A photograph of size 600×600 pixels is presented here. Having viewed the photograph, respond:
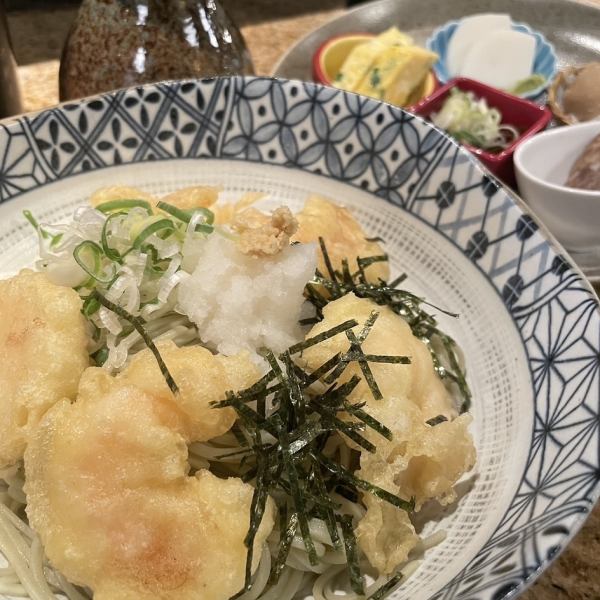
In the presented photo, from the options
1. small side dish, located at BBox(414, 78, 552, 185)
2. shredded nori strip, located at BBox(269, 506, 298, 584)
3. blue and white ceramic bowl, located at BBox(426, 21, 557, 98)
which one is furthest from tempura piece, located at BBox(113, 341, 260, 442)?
blue and white ceramic bowl, located at BBox(426, 21, 557, 98)

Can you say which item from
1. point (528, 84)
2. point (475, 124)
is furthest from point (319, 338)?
point (528, 84)

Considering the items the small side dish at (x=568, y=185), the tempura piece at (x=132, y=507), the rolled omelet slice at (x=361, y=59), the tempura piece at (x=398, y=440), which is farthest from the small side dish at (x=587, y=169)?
the tempura piece at (x=132, y=507)

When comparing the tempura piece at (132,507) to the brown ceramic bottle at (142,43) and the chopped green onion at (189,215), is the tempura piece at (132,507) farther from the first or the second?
the brown ceramic bottle at (142,43)

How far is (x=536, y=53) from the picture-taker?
3904 mm

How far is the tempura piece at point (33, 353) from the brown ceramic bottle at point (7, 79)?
155 centimetres

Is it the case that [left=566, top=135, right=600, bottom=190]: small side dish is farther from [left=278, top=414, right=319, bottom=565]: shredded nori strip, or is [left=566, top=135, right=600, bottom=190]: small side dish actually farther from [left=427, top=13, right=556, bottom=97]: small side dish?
[left=278, top=414, right=319, bottom=565]: shredded nori strip

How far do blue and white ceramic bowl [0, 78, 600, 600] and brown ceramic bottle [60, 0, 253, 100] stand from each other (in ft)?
0.95

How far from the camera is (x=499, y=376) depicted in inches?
68.9

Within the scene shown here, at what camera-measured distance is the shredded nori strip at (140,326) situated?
1.35 metres

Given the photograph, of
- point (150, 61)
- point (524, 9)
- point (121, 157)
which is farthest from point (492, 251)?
point (524, 9)

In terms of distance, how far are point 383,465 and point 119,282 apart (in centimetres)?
83

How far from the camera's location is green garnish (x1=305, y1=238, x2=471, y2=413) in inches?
70.8

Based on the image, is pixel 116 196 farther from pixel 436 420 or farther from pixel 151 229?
pixel 436 420

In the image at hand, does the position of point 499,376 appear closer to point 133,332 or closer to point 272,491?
point 272,491
